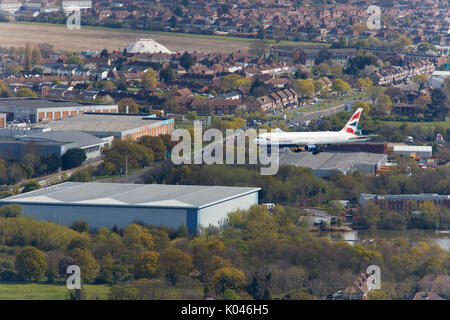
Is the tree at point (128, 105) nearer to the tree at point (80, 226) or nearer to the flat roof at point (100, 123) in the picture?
the flat roof at point (100, 123)

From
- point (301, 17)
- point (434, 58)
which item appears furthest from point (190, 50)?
point (301, 17)

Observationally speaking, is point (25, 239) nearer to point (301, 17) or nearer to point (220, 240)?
point (220, 240)

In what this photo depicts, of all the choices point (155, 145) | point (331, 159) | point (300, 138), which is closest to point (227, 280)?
point (300, 138)

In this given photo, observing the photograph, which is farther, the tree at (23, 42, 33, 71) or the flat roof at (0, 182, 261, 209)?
the tree at (23, 42, 33, 71)

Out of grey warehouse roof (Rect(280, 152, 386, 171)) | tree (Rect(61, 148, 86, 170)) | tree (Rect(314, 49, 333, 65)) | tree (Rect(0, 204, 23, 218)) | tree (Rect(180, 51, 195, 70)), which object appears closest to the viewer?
tree (Rect(0, 204, 23, 218))

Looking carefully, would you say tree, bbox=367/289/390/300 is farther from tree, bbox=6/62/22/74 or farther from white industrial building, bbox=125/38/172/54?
white industrial building, bbox=125/38/172/54

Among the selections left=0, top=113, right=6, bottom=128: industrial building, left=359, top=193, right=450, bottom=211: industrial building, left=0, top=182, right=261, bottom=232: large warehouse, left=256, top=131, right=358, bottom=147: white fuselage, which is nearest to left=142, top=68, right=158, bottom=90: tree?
left=0, top=113, right=6, bottom=128: industrial building
